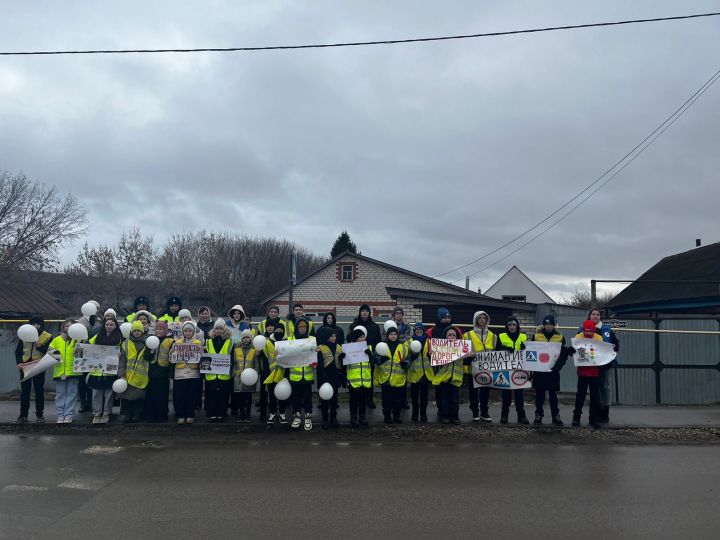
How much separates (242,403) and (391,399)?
2597mm

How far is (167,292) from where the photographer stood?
39.2 metres

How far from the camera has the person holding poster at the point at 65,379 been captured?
10.6 metres

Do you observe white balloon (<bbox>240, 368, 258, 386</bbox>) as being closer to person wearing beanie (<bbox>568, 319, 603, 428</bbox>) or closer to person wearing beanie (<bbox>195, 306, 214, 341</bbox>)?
person wearing beanie (<bbox>195, 306, 214, 341</bbox>)

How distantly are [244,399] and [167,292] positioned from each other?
30310mm

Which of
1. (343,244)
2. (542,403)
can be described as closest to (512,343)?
(542,403)

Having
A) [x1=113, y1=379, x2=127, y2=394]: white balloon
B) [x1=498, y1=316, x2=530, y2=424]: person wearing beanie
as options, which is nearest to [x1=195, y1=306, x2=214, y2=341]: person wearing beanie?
[x1=113, y1=379, x2=127, y2=394]: white balloon

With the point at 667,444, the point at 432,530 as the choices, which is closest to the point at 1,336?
the point at 432,530

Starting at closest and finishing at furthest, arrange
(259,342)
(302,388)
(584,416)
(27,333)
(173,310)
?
1. (259,342)
2. (302,388)
3. (27,333)
4. (584,416)
5. (173,310)

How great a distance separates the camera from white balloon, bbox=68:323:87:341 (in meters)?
10.3

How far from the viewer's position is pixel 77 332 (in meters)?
10.3

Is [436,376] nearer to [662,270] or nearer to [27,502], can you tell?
[27,502]

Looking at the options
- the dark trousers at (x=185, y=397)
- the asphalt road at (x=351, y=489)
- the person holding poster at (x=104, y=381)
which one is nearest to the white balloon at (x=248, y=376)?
the dark trousers at (x=185, y=397)

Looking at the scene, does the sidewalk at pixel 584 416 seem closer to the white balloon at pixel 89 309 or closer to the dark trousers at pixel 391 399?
the dark trousers at pixel 391 399

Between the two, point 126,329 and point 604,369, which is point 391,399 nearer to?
point 604,369
